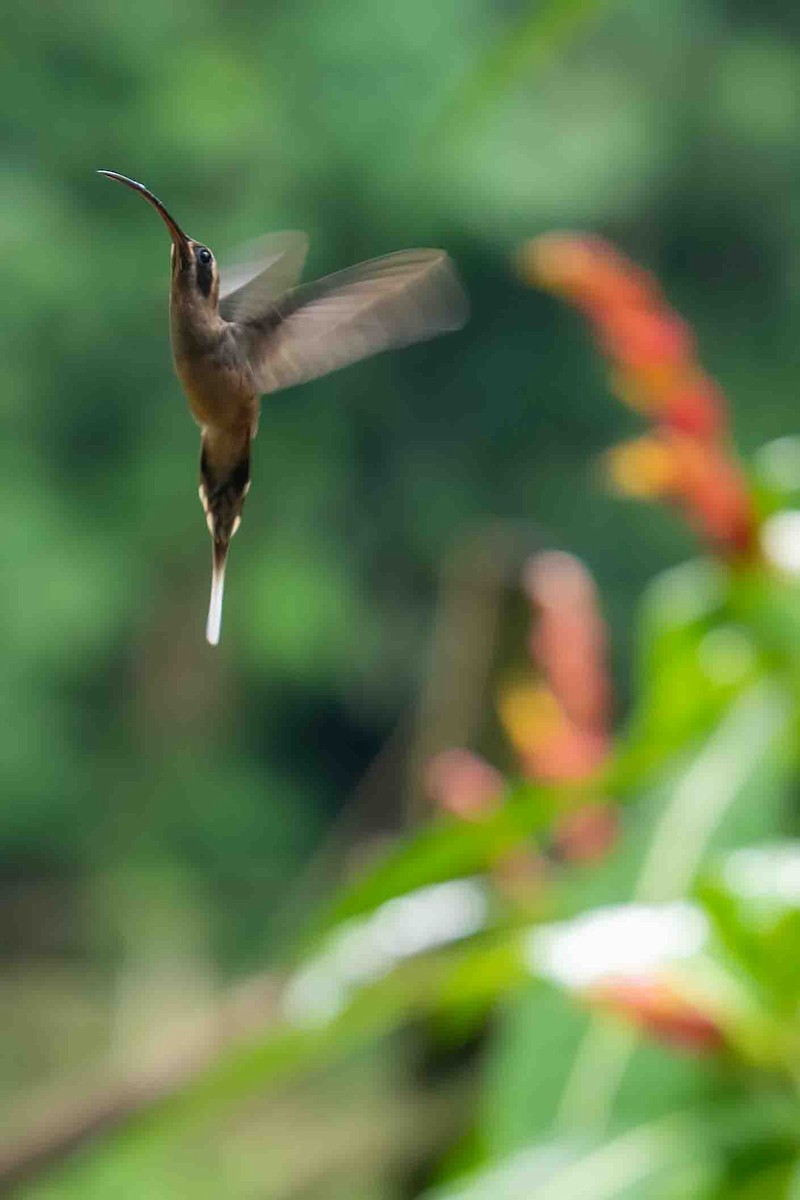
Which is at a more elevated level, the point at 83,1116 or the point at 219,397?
the point at 83,1116

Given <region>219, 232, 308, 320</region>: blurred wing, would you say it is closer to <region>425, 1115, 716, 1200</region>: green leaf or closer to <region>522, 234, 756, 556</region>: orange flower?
<region>522, 234, 756, 556</region>: orange flower

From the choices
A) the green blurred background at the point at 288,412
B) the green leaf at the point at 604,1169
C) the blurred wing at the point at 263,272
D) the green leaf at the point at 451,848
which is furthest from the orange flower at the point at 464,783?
the green blurred background at the point at 288,412

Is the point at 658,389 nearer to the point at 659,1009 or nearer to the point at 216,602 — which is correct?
the point at 659,1009

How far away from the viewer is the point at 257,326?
26 centimetres

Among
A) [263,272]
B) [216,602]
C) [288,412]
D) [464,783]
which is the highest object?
[288,412]

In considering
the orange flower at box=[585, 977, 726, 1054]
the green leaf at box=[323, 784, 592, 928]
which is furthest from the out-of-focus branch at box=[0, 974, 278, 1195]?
the orange flower at box=[585, 977, 726, 1054]

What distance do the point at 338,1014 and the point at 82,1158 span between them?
0.53 ft

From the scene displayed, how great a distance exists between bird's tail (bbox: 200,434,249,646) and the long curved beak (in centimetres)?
4

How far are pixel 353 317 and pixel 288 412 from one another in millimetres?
3955

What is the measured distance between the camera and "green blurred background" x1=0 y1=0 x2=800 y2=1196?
3.88m

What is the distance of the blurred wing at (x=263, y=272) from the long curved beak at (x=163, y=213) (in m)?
0.07

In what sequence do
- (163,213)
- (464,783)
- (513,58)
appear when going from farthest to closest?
1. (464,783)
2. (513,58)
3. (163,213)

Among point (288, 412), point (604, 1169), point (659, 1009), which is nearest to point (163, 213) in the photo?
point (659, 1009)

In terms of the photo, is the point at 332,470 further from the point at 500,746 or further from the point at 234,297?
the point at 234,297
